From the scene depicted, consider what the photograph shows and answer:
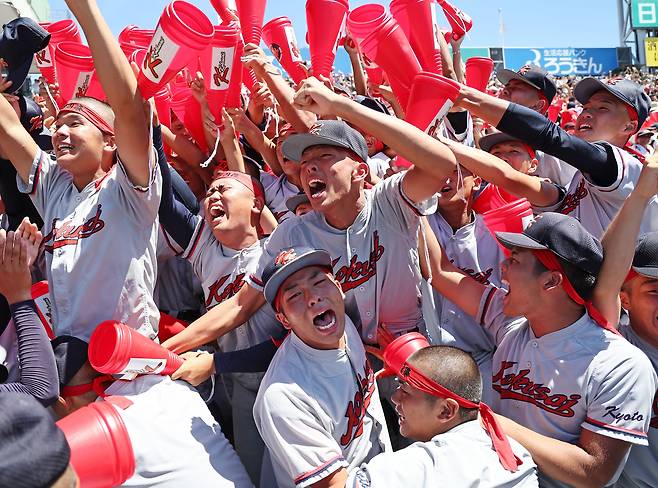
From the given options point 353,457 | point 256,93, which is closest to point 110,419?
point 353,457

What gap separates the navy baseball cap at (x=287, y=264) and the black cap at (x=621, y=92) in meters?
2.15

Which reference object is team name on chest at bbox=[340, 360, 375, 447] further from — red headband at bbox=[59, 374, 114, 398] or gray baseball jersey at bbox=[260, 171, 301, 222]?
gray baseball jersey at bbox=[260, 171, 301, 222]

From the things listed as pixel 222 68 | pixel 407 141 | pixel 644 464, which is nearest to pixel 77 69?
pixel 222 68

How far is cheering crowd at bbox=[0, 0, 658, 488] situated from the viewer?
2158 mm

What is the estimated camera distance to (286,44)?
13.8ft

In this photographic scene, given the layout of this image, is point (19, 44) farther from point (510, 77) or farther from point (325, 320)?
point (510, 77)

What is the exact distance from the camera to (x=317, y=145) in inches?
109

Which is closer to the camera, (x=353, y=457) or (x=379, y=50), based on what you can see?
(x=353, y=457)

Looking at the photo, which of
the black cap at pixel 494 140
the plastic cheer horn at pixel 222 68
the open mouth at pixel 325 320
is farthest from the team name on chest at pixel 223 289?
the black cap at pixel 494 140

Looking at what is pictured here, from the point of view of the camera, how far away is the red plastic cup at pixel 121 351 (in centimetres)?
213

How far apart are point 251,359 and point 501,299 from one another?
1141 mm

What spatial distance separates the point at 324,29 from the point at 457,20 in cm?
101

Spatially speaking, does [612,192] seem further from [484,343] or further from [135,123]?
[135,123]

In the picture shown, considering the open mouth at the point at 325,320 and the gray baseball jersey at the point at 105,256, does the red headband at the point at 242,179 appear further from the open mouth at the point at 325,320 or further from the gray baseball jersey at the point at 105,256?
the open mouth at the point at 325,320
